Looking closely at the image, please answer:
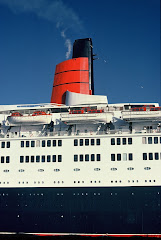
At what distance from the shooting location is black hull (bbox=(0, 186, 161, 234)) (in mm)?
21969

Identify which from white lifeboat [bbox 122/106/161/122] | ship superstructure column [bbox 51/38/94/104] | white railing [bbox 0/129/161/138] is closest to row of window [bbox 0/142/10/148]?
white railing [bbox 0/129/161/138]

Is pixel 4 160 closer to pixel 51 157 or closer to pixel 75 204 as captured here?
pixel 51 157

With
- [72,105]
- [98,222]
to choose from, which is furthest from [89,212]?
[72,105]

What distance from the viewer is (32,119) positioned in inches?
982

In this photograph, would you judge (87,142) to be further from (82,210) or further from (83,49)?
(83,49)

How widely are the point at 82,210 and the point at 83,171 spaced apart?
2570mm

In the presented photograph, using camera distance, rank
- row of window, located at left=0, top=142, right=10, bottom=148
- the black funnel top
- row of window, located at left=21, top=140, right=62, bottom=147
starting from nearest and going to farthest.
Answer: row of window, located at left=21, top=140, right=62, bottom=147, row of window, located at left=0, top=142, right=10, bottom=148, the black funnel top

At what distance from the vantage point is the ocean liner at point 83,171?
22234 mm

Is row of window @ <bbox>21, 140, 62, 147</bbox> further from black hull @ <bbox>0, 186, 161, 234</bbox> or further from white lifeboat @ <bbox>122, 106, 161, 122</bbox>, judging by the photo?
white lifeboat @ <bbox>122, 106, 161, 122</bbox>

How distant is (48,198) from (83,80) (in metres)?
11.0

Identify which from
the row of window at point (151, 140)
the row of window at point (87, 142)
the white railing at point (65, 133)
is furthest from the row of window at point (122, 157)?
the white railing at point (65, 133)

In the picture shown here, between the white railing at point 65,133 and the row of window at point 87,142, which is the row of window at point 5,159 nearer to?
the white railing at point 65,133

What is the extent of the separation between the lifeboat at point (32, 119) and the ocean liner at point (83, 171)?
0.07 m

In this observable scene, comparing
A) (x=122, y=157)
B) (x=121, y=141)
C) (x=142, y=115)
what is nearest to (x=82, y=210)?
(x=122, y=157)
